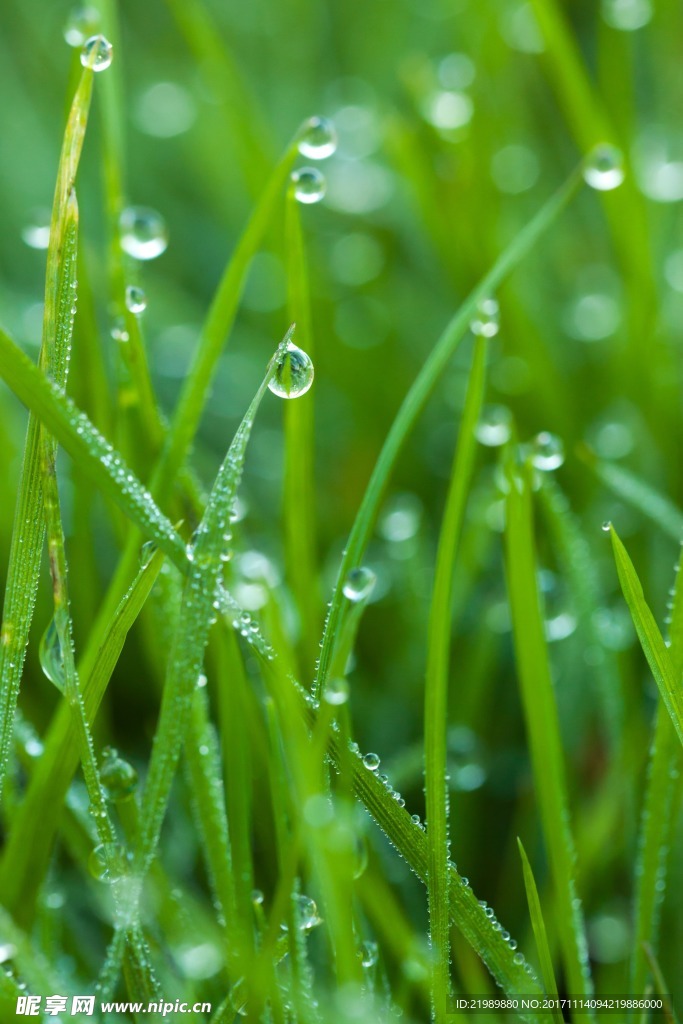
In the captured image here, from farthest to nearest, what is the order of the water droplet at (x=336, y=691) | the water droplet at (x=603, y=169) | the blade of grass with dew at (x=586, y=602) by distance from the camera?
the water droplet at (x=603, y=169) → the blade of grass with dew at (x=586, y=602) → the water droplet at (x=336, y=691)

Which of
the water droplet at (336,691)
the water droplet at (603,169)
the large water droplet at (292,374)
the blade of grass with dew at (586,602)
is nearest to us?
the water droplet at (336,691)

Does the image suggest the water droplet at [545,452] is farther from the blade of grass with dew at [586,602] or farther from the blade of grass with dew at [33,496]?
the blade of grass with dew at [33,496]

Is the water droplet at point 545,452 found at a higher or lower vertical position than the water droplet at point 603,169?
lower

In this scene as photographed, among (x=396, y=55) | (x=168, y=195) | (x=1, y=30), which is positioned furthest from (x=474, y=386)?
(x=1, y=30)

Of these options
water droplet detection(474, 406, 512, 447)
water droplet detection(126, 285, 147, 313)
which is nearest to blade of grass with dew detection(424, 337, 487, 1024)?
water droplet detection(126, 285, 147, 313)

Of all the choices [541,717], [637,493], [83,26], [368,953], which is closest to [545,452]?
[637,493]

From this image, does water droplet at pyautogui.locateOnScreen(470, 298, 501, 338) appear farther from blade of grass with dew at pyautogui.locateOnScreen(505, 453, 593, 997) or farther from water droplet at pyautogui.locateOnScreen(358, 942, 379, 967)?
water droplet at pyautogui.locateOnScreen(358, 942, 379, 967)

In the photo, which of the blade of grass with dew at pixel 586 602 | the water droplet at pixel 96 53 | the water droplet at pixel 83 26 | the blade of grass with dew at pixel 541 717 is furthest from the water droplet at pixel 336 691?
the water droplet at pixel 83 26
